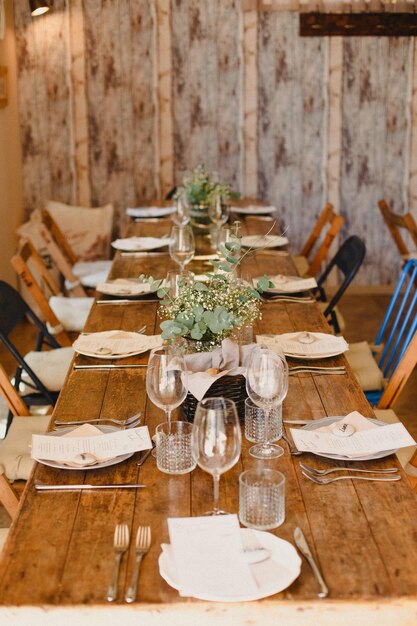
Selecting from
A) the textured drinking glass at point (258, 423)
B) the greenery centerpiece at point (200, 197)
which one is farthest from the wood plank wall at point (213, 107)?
the textured drinking glass at point (258, 423)

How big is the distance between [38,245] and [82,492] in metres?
4.24

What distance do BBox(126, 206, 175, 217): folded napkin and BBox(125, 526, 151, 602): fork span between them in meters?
3.92

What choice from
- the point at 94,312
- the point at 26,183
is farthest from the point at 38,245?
the point at 94,312

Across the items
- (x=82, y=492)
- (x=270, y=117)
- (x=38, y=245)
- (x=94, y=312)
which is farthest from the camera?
(x=270, y=117)

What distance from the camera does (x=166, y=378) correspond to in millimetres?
1939

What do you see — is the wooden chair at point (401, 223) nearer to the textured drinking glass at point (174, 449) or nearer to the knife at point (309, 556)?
the textured drinking glass at point (174, 449)

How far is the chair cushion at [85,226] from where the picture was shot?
619 cm

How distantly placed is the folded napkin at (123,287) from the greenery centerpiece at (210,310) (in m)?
1.15

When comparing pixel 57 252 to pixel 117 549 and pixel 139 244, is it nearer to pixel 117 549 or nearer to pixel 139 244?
pixel 139 244

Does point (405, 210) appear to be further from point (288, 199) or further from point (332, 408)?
point (332, 408)

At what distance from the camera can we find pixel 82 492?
186cm

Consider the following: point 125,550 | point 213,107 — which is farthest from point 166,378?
point 213,107

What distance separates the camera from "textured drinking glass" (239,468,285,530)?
1.70 meters

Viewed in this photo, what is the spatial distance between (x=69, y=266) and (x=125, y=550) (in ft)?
12.8
